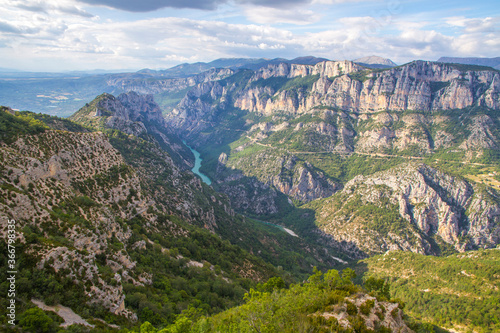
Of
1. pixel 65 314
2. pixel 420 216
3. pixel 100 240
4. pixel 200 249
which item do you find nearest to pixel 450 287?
pixel 420 216

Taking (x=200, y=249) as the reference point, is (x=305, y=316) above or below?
above

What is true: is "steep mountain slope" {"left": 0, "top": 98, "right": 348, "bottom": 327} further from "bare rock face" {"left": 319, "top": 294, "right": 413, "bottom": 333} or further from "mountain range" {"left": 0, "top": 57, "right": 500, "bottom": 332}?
"bare rock face" {"left": 319, "top": 294, "right": 413, "bottom": 333}

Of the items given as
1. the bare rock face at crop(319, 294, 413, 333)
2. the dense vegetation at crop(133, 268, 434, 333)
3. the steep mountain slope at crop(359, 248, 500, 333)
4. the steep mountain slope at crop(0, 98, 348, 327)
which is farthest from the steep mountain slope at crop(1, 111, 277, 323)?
the steep mountain slope at crop(359, 248, 500, 333)

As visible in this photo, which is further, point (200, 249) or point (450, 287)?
point (450, 287)

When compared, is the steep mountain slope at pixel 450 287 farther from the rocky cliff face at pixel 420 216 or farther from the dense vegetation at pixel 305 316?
the dense vegetation at pixel 305 316

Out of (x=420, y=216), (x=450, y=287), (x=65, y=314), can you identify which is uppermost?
(x=65, y=314)

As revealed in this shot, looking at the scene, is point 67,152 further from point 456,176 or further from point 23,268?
point 456,176

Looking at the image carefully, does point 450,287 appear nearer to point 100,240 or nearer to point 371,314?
point 371,314

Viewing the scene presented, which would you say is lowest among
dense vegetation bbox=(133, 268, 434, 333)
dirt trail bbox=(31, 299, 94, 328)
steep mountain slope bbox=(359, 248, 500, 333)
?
steep mountain slope bbox=(359, 248, 500, 333)

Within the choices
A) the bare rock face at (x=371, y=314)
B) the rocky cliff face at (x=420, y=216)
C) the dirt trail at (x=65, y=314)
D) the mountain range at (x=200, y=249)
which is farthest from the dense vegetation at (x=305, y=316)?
the rocky cliff face at (x=420, y=216)
